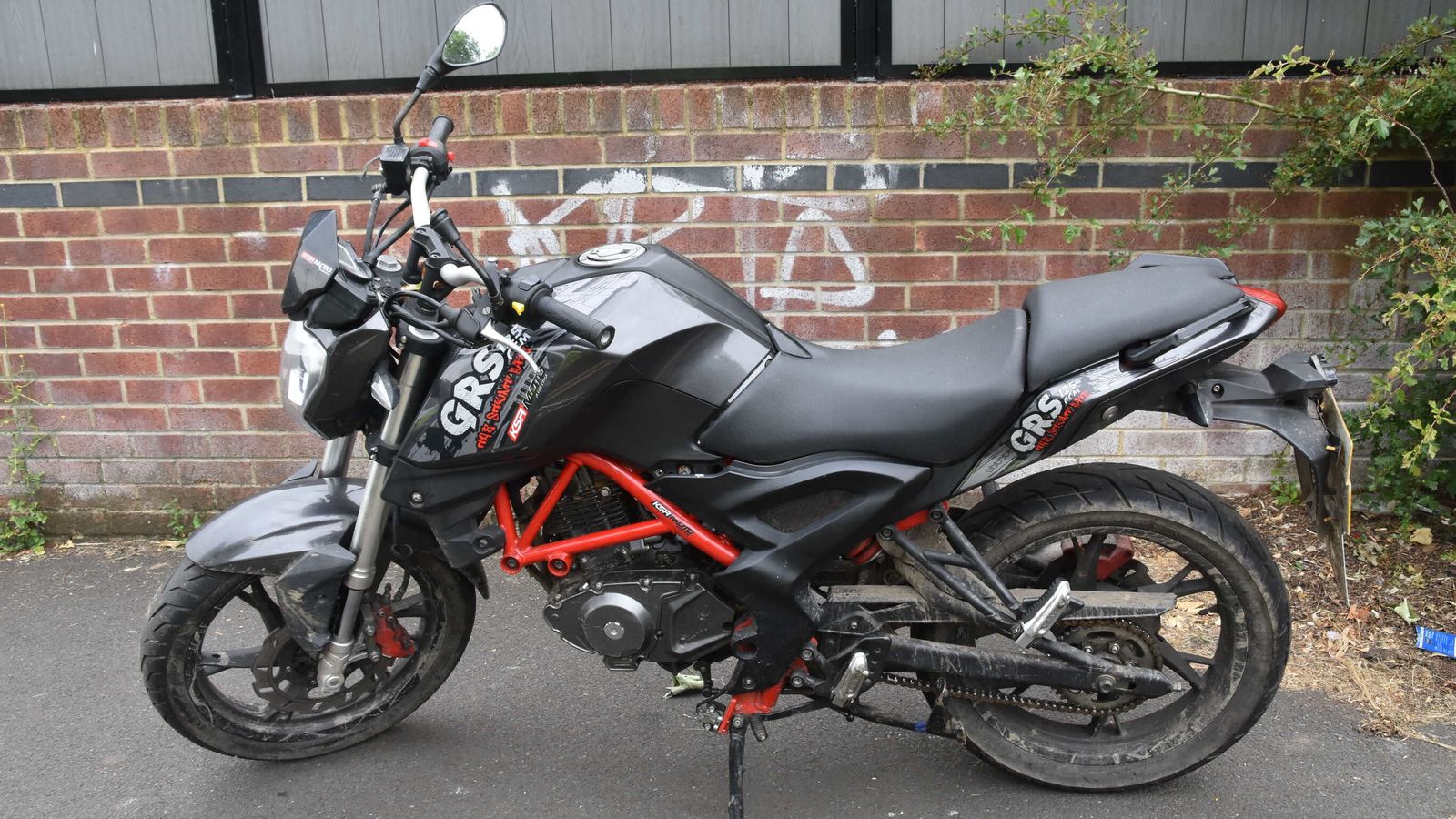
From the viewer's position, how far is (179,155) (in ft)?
13.7

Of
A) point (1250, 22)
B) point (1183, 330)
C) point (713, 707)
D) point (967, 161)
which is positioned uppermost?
point (1250, 22)

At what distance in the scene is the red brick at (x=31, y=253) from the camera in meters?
4.30

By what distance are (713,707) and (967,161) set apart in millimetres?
2265

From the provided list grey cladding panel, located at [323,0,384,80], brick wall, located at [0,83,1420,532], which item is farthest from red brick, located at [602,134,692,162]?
grey cladding panel, located at [323,0,384,80]

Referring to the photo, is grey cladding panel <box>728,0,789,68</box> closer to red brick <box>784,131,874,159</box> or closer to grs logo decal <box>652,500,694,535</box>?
red brick <box>784,131,874,159</box>

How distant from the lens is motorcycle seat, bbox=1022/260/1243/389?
2.36m

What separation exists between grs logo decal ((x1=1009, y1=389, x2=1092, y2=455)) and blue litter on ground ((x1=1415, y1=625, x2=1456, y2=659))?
6.09ft

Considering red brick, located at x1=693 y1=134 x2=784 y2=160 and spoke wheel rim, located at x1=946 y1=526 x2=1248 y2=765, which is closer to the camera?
spoke wheel rim, located at x1=946 y1=526 x2=1248 y2=765

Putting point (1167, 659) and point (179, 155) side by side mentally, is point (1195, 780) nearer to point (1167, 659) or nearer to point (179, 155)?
point (1167, 659)

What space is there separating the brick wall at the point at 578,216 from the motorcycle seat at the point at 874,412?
5.70 feet

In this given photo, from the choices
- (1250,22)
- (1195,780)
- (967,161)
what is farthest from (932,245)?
(1195,780)

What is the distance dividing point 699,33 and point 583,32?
433 millimetres

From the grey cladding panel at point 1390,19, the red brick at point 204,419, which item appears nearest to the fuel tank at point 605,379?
the red brick at point 204,419

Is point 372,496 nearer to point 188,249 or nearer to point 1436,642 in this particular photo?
point 188,249
